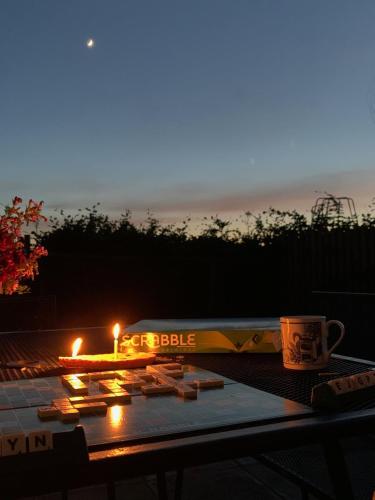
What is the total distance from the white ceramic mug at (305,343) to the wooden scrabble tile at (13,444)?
78cm

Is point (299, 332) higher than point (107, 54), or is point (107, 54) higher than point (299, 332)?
point (107, 54)

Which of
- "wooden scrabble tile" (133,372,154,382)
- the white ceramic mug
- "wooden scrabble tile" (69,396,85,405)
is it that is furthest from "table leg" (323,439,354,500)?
"wooden scrabble tile" (69,396,85,405)

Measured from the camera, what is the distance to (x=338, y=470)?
106 centimetres

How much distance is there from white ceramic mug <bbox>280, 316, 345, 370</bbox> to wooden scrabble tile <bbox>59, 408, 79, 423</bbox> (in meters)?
0.62

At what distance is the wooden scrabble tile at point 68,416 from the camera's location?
0.83 meters

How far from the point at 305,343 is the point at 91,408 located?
0.60 m

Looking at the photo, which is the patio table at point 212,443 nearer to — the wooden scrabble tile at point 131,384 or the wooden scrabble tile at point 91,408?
the wooden scrabble tile at point 91,408

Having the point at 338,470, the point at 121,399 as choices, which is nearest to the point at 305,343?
the point at 338,470

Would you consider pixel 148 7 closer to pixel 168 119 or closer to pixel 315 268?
pixel 168 119

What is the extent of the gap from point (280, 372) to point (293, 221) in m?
6.98

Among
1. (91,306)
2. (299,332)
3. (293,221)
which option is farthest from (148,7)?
(299,332)

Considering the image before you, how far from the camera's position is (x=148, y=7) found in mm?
5508

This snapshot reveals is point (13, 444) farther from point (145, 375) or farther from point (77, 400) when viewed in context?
point (145, 375)

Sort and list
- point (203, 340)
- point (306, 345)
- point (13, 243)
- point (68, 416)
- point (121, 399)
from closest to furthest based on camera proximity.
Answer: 1. point (68, 416)
2. point (121, 399)
3. point (306, 345)
4. point (203, 340)
5. point (13, 243)
